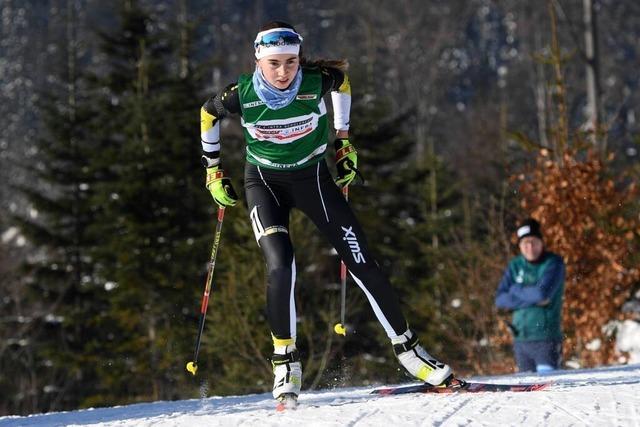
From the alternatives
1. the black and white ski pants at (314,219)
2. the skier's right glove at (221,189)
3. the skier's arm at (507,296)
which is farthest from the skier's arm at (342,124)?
the skier's arm at (507,296)

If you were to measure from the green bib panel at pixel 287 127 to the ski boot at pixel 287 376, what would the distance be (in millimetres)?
1049

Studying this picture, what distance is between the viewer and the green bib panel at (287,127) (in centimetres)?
477

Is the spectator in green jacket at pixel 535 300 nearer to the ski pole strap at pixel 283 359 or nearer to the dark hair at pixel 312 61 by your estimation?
the dark hair at pixel 312 61

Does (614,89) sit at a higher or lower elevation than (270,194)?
higher

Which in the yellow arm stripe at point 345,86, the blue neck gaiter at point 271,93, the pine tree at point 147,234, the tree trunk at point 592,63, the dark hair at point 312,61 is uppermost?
the tree trunk at point 592,63

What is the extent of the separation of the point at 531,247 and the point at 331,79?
130 inches

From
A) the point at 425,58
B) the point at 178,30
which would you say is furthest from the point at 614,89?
the point at 178,30

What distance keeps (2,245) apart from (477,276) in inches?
752

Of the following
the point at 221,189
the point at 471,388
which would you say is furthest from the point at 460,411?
the point at 221,189

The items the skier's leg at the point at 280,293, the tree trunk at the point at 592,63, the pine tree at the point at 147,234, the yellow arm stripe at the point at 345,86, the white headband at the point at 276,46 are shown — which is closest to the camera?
the skier's leg at the point at 280,293

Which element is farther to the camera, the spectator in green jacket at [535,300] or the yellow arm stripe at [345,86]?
the spectator in green jacket at [535,300]

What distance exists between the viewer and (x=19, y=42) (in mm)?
79000

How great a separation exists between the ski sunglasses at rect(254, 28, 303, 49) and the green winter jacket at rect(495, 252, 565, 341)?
374 cm

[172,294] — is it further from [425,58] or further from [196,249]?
[425,58]
